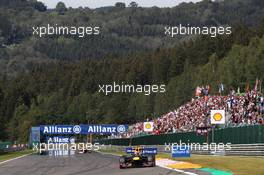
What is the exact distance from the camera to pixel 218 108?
5456 centimetres

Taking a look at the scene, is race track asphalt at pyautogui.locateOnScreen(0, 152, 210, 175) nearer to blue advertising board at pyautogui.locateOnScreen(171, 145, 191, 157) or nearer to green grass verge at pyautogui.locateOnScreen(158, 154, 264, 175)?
green grass verge at pyautogui.locateOnScreen(158, 154, 264, 175)

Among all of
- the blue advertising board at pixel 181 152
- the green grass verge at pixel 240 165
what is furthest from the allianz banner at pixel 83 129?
the green grass verge at pixel 240 165

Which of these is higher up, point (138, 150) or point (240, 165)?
point (138, 150)

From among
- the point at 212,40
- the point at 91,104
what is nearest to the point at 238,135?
the point at 212,40

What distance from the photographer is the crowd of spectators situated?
148ft

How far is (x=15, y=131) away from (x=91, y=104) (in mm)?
31166

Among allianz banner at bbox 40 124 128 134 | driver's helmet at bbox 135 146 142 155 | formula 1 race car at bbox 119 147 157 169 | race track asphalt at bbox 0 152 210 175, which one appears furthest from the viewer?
allianz banner at bbox 40 124 128 134

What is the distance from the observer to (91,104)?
190m

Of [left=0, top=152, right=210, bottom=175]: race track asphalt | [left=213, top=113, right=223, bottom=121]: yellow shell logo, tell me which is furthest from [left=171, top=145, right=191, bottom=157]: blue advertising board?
[left=0, top=152, right=210, bottom=175]: race track asphalt

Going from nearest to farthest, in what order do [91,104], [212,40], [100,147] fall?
[100,147], [212,40], [91,104]

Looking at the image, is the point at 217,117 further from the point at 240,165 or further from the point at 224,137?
the point at 240,165

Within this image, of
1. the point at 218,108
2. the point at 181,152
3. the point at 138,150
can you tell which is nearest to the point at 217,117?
the point at 181,152

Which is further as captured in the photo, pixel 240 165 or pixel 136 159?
pixel 136 159

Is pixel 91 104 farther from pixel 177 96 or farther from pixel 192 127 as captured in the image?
pixel 192 127
